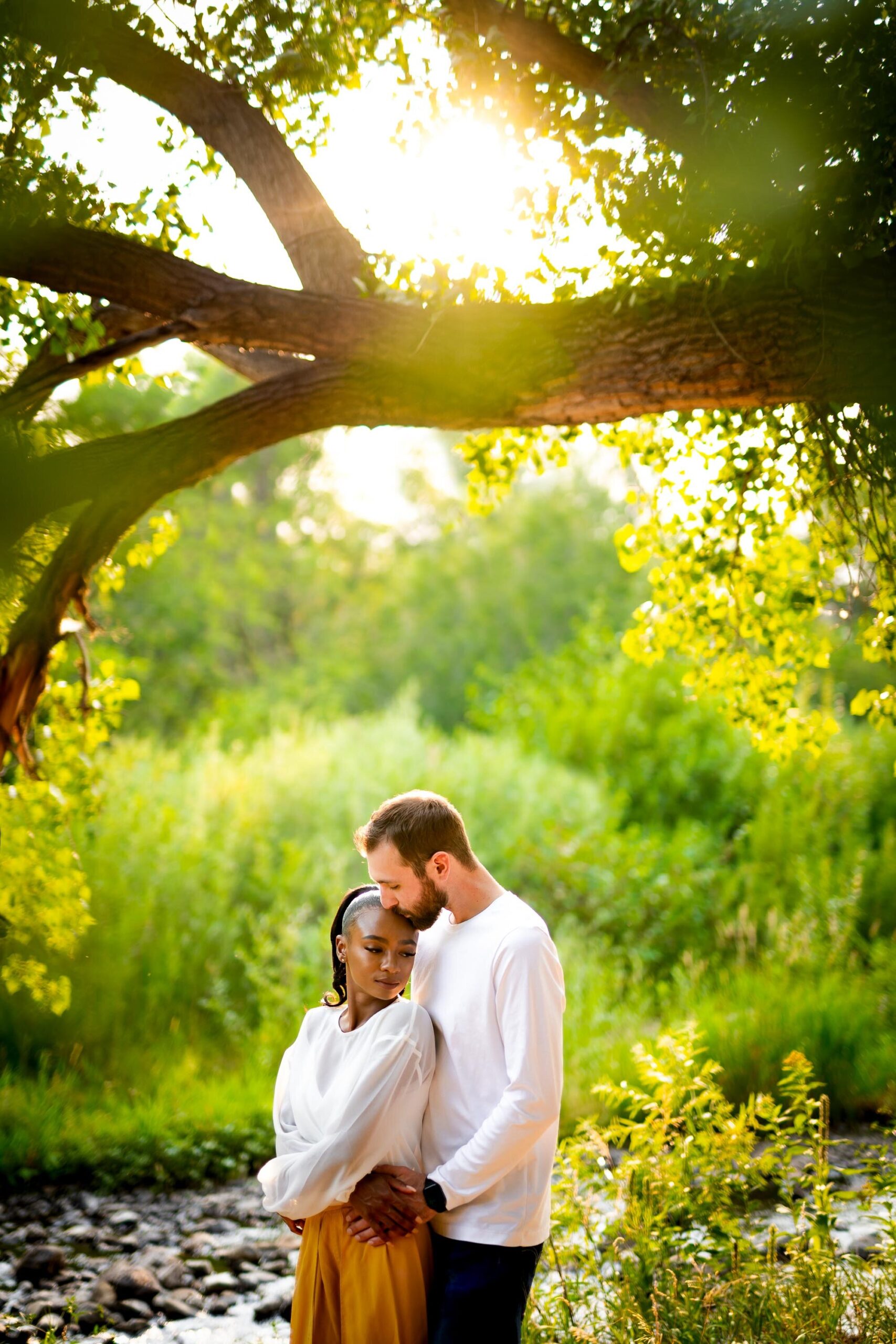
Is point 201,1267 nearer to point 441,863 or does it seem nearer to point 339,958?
point 339,958

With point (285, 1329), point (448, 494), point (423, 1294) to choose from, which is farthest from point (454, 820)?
point (448, 494)

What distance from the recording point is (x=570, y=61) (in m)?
4.16

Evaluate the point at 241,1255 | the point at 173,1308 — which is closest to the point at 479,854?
the point at 241,1255

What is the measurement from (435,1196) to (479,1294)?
0.26 meters

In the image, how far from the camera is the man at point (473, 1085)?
101 inches

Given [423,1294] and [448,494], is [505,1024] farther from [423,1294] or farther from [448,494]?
[448,494]

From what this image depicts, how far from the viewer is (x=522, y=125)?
4.39 m

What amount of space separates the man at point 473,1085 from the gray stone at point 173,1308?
2368 millimetres

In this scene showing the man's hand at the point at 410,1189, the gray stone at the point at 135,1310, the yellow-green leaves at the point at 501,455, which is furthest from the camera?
the yellow-green leaves at the point at 501,455

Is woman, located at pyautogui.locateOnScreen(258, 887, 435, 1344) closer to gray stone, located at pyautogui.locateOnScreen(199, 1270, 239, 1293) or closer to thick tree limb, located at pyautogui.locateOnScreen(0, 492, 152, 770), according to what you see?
thick tree limb, located at pyautogui.locateOnScreen(0, 492, 152, 770)

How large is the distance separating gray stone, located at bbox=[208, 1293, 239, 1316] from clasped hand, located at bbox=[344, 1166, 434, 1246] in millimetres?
2419

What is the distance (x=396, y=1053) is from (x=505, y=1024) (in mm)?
273

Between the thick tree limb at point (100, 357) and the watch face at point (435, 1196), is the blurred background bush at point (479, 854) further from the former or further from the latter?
the watch face at point (435, 1196)

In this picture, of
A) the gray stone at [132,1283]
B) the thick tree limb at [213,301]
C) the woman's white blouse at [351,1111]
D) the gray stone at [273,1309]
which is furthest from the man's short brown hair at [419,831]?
the gray stone at [132,1283]
